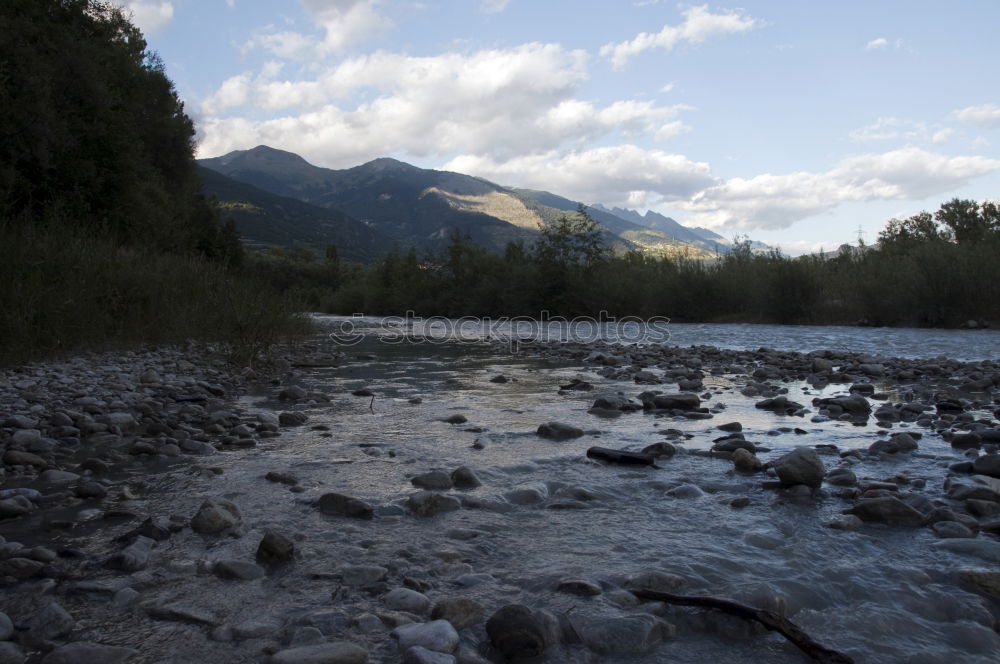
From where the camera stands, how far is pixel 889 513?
10.5 feet

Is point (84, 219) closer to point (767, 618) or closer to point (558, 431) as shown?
point (558, 431)

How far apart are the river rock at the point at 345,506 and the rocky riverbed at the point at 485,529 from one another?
0.5 inches

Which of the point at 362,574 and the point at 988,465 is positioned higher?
the point at 988,465

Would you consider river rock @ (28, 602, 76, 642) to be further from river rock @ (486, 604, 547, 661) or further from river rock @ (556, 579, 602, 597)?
river rock @ (556, 579, 602, 597)

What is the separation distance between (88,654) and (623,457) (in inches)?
134

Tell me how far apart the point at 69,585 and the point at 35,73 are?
15.1 meters

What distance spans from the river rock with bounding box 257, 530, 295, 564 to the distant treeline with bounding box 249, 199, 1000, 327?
58.6 feet

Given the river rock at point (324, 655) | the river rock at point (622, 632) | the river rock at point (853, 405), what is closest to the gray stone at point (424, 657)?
the river rock at point (324, 655)

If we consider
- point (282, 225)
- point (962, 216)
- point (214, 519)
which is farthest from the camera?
point (282, 225)

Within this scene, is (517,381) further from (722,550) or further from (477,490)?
(722,550)

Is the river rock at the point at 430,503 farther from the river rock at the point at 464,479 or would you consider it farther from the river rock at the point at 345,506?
the river rock at the point at 464,479

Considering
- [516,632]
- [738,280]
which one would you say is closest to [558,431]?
[516,632]

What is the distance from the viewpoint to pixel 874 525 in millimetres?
3186

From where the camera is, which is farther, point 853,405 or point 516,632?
point 853,405
